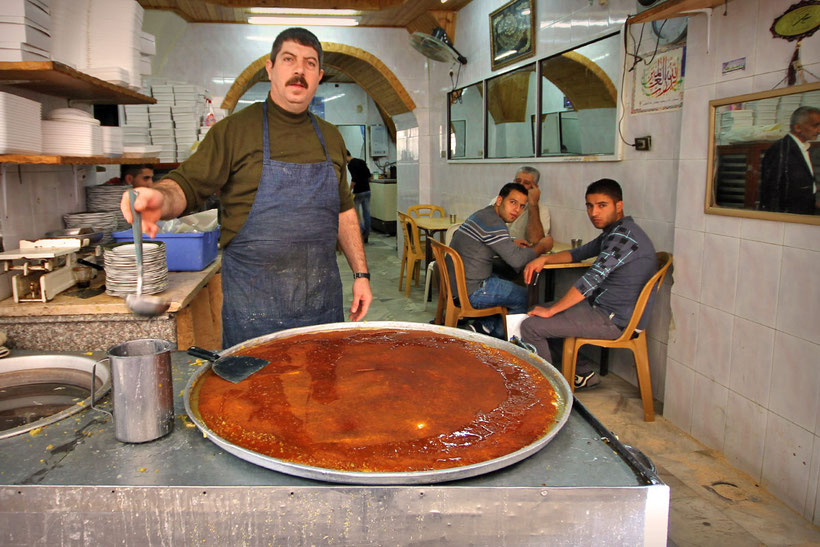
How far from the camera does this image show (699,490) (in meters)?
2.76

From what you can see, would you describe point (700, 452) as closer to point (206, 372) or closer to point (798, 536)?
point (798, 536)

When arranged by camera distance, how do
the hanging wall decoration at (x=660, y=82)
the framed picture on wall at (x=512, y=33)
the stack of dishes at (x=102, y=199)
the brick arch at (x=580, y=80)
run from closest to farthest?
the stack of dishes at (x=102, y=199) → the hanging wall decoration at (x=660, y=82) → the brick arch at (x=580, y=80) → the framed picture on wall at (x=512, y=33)

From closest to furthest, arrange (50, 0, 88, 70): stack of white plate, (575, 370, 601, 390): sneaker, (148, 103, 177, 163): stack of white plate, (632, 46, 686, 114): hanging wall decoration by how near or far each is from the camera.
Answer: (50, 0, 88, 70): stack of white plate, (632, 46, 686, 114): hanging wall decoration, (575, 370, 601, 390): sneaker, (148, 103, 177, 163): stack of white plate

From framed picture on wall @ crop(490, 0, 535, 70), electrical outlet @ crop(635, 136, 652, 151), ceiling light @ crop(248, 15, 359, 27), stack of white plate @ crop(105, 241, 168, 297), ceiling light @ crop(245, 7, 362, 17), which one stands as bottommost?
stack of white plate @ crop(105, 241, 168, 297)

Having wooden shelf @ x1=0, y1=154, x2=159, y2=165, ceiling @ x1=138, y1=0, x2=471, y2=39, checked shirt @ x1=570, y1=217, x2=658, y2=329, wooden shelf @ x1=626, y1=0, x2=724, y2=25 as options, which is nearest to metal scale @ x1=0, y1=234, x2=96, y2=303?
wooden shelf @ x1=0, y1=154, x2=159, y2=165

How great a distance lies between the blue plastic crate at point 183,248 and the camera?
10.1 ft

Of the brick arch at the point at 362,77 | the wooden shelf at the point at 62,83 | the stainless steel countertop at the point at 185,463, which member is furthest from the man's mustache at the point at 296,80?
the brick arch at the point at 362,77

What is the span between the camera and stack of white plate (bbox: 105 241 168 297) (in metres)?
2.48

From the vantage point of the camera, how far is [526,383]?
152cm

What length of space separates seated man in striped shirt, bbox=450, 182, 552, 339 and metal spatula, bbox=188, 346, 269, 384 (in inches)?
113

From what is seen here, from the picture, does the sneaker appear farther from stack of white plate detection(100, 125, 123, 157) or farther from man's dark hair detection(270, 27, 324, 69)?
stack of white plate detection(100, 125, 123, 157)

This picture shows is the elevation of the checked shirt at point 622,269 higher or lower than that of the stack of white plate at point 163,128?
lower

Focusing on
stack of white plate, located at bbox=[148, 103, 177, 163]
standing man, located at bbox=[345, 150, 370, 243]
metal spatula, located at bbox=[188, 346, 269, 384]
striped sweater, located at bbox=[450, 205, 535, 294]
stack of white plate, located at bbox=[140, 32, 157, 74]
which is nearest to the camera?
metal spatula, located at bbox=[188, 346, 269, 384]

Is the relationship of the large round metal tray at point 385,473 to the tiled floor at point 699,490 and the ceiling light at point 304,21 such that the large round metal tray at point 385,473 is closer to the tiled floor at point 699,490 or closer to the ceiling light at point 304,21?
the tiled floor at point 699,490
